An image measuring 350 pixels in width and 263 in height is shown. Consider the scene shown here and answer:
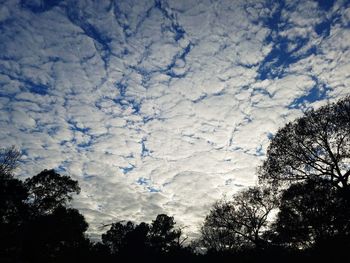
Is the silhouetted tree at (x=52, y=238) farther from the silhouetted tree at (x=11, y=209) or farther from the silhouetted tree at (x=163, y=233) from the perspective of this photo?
the silhouetted tree at (x=163, y=233)

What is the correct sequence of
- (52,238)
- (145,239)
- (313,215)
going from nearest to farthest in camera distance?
1. (313,215)
2. (52,238)
3. (145,239)

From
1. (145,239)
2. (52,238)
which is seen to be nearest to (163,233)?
(145,239)

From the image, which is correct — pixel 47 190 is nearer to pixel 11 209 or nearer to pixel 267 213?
pixel 11 209

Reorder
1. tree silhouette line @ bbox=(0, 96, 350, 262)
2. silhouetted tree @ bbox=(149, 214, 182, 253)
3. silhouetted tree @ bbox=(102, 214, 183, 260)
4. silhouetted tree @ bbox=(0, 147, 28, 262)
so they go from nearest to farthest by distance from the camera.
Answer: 1. tree silhouette line @ bbox=(0, 96, 350, 262)
2. silhouetted tree @ bbox=(0, 147, 28, 262)
3. silhouetted tree @ bbox=(102, 214, 183, 260)
4. silhouetted tree @ bbox=(149, 214, 182, 253)

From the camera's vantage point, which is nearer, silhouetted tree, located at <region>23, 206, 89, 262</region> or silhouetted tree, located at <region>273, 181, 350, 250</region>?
silhouetted tree, located at <region>273, 181, 350, 250</region>

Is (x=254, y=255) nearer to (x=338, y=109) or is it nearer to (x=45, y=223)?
(x=338, y=109)

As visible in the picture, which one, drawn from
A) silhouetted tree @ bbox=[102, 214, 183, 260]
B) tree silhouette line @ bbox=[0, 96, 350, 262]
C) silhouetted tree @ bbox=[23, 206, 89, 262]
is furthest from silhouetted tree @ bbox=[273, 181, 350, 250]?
silhouetted tree @ bbox=[23, 206, 89, 262]

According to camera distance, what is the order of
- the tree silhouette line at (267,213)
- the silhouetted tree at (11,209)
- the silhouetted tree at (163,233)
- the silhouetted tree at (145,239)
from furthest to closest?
the silhouetted tree at (163,233) → the silhouetted tree at (145,239) → the silhouetted tree at (11,209) → the tree silhouette line at (267,213)

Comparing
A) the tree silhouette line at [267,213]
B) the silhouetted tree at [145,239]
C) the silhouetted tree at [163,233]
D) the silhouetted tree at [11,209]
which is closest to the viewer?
the tree silhouette line at [267,213]

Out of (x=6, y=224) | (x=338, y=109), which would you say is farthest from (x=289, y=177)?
(x=6, y=224)

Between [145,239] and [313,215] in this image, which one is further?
[145,239]

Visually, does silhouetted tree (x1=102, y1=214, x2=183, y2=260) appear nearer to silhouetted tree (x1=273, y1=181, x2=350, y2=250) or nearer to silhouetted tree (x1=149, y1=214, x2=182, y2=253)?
silhouetted tree (x1=149, y1=214, x2=182, y2=253)

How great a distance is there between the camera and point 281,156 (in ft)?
88.8

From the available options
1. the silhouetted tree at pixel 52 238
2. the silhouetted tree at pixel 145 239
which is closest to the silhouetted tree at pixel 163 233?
the silhouetted tree at pixel 145 239
